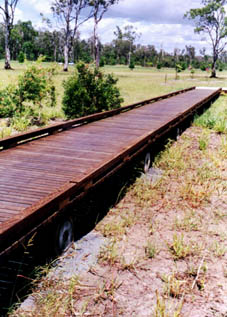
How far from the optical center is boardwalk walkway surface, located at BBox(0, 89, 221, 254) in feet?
10.3

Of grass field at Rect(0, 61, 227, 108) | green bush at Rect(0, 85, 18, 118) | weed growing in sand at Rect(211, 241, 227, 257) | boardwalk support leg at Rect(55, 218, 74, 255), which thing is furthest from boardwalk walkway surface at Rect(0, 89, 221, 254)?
grass field at Rect(0, 61, 227, 108)

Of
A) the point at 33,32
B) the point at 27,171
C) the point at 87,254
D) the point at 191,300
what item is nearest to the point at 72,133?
the point at 27,171

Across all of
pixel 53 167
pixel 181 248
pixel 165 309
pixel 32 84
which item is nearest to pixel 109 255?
pixel 181 248

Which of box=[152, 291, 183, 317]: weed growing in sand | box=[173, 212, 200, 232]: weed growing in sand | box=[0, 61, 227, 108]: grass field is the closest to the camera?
box=[152, 291, 183, 317]: weed growing in sand

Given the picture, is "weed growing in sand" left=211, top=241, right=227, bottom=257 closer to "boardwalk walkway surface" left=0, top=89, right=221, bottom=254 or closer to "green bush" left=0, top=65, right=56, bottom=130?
"boardwalk walkway surface" left=0, top=89, right=221, bottom=254

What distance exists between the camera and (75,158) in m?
5.19

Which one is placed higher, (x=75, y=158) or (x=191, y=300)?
(x=75, y=158)

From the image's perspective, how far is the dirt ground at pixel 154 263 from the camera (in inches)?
122

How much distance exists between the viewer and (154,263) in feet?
12.5

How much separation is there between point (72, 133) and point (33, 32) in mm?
96970

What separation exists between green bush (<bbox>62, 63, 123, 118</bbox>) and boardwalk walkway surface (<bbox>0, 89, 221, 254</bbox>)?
3651 millimetres

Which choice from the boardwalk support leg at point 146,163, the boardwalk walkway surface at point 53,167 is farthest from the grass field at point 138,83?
the boardwalk support leg at point 146,163

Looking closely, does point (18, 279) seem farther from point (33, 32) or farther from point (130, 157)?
point (33, 32)

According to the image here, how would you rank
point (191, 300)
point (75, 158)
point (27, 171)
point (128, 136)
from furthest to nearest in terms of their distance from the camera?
point (128, 136) → point (75, 158) → point (27, 171) → point (191, 300)
